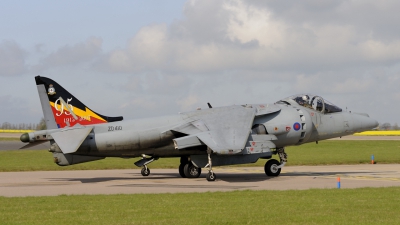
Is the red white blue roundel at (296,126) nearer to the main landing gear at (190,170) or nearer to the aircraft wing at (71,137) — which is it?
the main landing gear at (190,170)

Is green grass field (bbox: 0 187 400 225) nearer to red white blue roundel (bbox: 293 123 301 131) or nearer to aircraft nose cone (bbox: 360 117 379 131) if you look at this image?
red white blue roundel (bbox: 293 123 301 131)

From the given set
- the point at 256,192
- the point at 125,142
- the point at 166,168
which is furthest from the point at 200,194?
the point at 166,168

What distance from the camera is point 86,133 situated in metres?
22.1

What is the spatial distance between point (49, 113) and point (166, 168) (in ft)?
32.8

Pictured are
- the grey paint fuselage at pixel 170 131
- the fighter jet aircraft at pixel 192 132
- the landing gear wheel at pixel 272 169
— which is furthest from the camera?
the landing gear wheel at pixel 272 169

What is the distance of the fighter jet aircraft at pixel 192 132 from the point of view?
874 inches

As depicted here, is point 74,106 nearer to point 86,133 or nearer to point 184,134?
point 86,133

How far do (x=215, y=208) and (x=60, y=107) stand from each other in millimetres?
12211

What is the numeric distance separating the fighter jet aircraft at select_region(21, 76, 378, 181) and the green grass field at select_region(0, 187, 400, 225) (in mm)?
5418

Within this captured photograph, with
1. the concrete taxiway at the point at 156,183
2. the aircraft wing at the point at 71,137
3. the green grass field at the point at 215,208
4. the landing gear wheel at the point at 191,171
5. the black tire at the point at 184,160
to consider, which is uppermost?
the aircraft wing at the point at 71,137

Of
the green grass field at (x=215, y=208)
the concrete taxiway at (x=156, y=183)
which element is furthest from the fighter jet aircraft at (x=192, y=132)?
the green grass field at (x=215, y=208)

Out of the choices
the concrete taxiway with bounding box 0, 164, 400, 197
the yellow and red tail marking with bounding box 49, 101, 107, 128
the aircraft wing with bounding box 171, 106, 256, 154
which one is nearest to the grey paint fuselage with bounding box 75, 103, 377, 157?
the aircraft wing with bounding box 171, 106, 256, 154

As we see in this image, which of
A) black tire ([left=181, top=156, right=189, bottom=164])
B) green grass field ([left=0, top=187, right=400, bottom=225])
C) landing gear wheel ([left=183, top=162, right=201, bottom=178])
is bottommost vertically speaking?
green grass field ([left=0, top=187, right=400, bottom=225])

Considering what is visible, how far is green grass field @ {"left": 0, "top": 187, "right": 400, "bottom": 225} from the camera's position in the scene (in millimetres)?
11758
